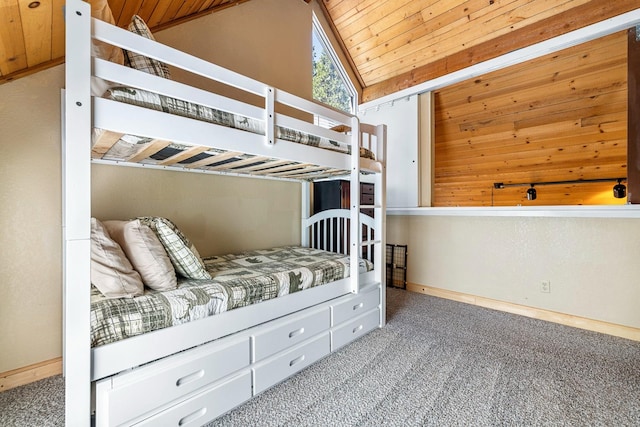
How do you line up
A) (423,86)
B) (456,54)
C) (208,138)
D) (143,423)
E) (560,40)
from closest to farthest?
1. (143,423)
2. (208,138)
3. (560,40)
4. (456,54)
5. (423,86)

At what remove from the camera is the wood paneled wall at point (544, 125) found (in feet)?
9.09

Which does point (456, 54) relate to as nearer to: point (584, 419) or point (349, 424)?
point (584, 419)

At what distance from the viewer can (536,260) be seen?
2.65 meters

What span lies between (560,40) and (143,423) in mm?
3944

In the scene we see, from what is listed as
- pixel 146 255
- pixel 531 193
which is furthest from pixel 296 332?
pixel 531 193

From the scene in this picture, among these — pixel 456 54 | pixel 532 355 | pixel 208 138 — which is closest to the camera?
pixel 208 138

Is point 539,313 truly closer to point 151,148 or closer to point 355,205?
point 355,205

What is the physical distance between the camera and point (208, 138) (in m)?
1.29

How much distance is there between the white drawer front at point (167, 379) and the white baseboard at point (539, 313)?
251cm

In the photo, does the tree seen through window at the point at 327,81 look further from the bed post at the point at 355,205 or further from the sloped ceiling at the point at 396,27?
the bed post at the point at 355,205

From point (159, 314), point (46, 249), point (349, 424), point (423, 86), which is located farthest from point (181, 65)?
point (423, 86)

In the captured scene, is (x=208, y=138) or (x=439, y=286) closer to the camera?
(x=208, y=138)

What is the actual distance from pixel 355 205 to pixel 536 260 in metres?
1.93

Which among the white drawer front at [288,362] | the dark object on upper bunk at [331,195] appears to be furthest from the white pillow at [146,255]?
the dark object on upper bunk at [331,195]
